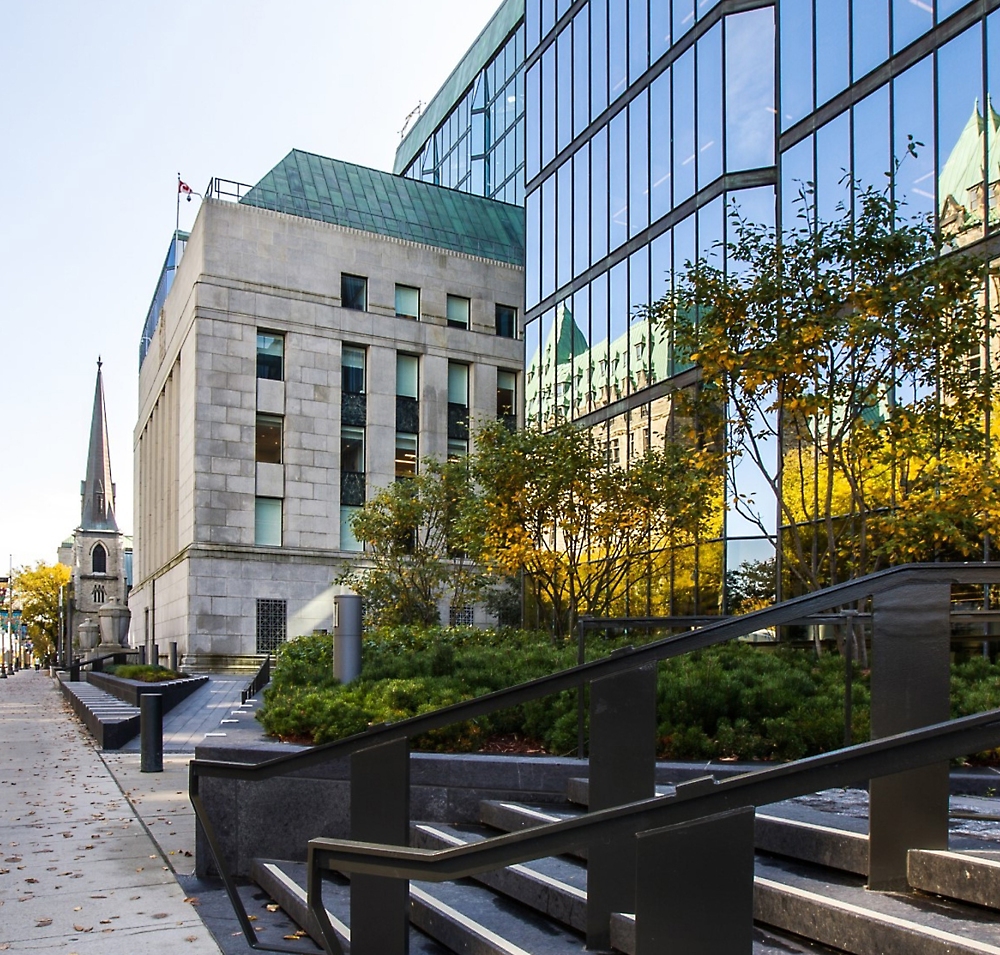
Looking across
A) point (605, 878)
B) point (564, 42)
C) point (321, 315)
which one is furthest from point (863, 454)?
point (321, 315)

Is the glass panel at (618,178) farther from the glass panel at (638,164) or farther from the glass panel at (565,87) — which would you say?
the glass panel at (565,87)

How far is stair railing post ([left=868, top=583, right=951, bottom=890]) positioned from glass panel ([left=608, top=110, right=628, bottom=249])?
98.7 ft

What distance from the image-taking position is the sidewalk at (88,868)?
681 centimetres

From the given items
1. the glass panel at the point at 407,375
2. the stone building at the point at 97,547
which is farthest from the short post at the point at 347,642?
the stone building at the point at 97,547

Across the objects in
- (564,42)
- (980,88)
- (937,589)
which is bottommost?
(937,589)

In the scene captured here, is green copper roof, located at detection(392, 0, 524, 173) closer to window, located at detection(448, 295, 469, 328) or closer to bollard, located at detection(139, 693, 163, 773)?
window, located at detection(448, 295, 469, 328)

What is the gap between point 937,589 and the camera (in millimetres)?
4551

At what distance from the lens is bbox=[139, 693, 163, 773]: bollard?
15367 millimetres

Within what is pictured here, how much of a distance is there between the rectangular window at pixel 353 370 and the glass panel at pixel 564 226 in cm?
1560

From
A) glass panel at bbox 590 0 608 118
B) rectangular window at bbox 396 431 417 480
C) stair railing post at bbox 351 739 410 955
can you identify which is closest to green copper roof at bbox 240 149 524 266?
rectangular window at bbox 396 431 417 480

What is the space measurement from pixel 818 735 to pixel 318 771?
367 cm

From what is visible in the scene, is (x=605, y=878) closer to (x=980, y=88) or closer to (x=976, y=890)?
(x=976, y=890)

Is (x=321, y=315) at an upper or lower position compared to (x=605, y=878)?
upper

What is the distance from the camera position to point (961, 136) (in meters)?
20.7
